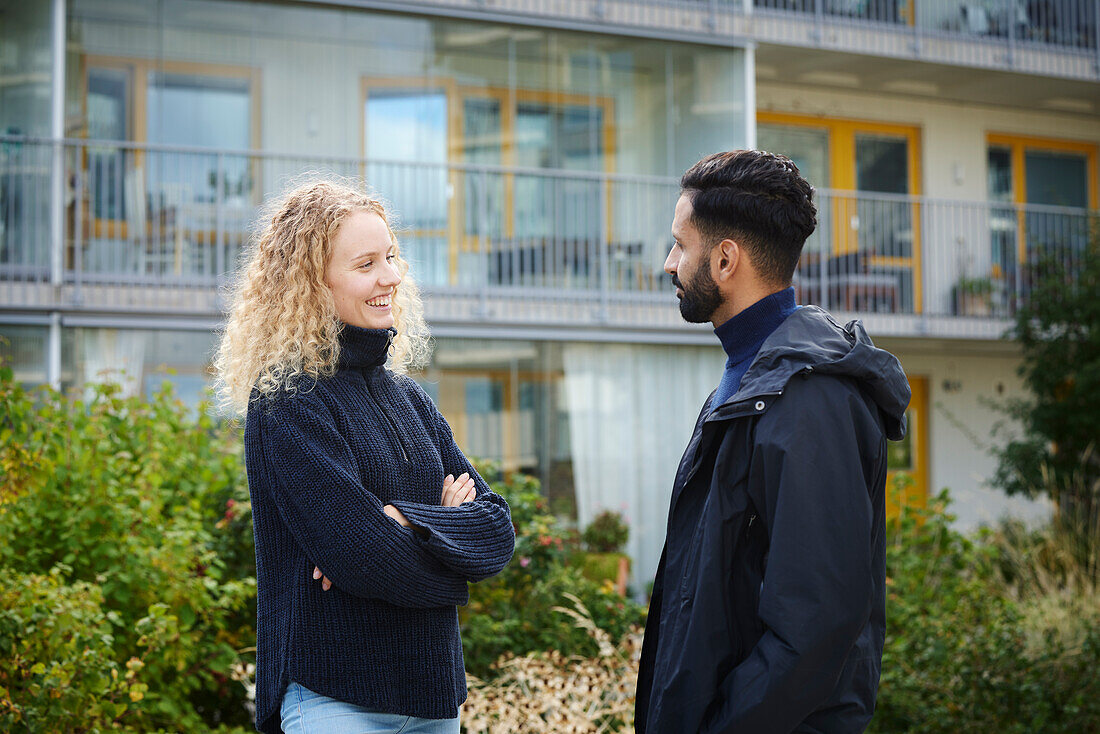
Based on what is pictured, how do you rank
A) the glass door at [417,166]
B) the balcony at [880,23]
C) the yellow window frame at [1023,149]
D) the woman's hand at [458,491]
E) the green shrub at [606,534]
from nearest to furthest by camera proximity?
the woman's hand at [458,491] → the green shrub at [606,534] → the glass door at [417,166] → the balcony at [880,23] → the yellow window frame at [1023,149]

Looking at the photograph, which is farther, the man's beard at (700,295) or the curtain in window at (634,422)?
the curtain in window at (634,422)

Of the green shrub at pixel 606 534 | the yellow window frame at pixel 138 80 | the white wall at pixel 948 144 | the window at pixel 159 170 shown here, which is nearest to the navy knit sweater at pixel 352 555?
the green shrub at pixel 606 534

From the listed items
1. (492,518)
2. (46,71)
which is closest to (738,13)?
(46,71)

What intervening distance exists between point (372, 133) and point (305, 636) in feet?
28.7

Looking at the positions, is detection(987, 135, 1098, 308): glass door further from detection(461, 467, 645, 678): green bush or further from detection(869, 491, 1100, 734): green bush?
detection(461, 467, 645, 678): green bush

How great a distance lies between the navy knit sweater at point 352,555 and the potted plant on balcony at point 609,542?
6.76m

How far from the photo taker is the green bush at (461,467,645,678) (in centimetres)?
526

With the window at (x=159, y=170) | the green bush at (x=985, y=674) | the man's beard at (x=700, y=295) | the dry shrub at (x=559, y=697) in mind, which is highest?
the window at (x=159, y=170)

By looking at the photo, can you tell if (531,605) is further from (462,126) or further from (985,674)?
(462,126)

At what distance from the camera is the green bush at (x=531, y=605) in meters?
5.26

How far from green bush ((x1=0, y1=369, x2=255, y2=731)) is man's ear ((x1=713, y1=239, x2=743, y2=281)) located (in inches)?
94.9

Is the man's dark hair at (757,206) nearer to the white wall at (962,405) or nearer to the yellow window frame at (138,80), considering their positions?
the yellow window frame at (138,80)

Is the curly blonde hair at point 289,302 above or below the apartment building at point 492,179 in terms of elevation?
below

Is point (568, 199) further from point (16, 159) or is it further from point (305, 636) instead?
point (305, 636)
